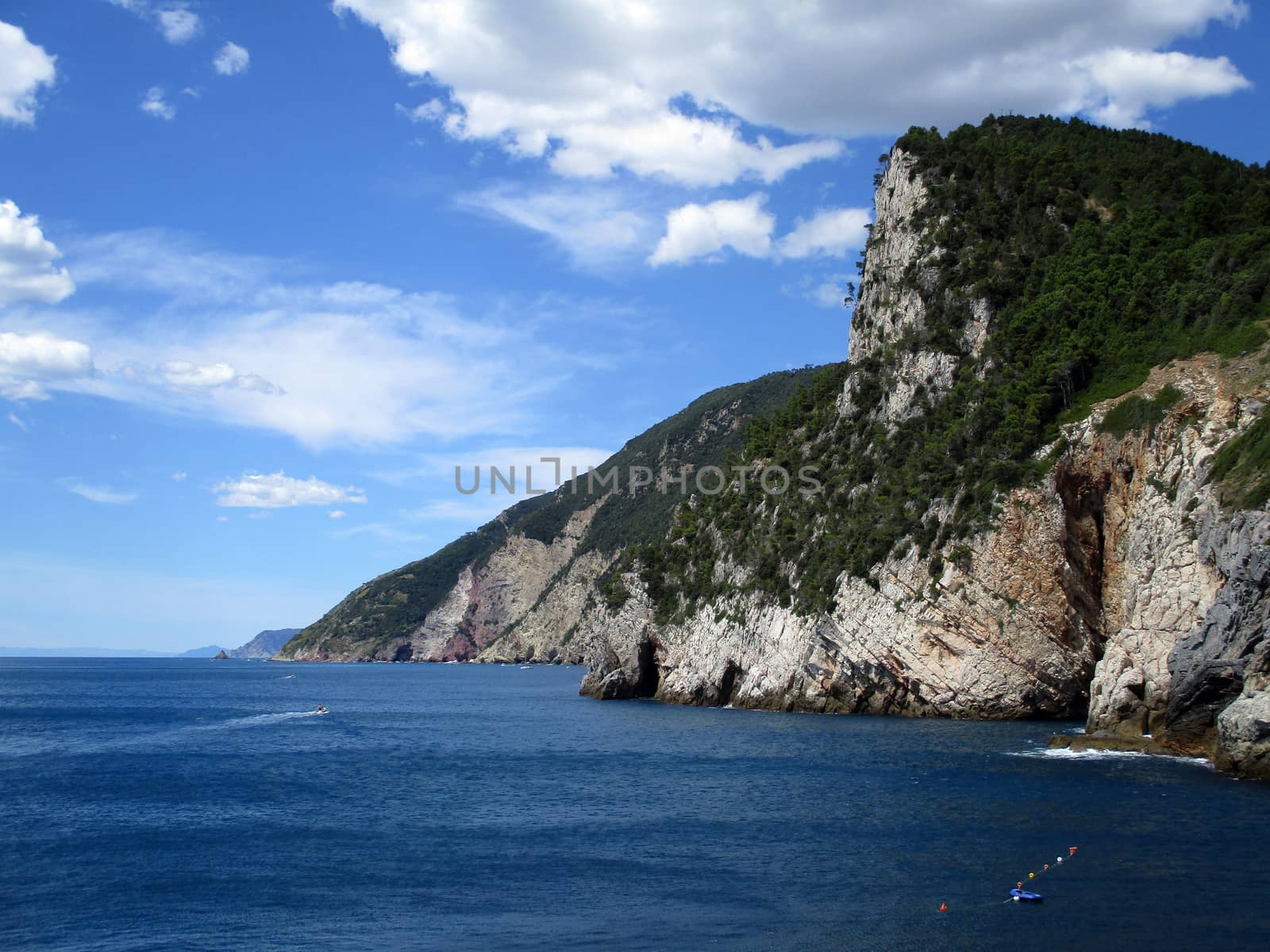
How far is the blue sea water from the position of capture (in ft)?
72.4

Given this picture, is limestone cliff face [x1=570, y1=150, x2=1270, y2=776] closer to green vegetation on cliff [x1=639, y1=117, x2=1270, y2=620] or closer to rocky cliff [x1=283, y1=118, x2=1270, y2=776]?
rocky cliff [x1=283, y1=118, x2=1270, y2=776]

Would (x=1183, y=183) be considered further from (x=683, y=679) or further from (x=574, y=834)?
(x=574, y=834)

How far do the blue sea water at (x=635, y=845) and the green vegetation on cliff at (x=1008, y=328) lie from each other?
1647 centimetres

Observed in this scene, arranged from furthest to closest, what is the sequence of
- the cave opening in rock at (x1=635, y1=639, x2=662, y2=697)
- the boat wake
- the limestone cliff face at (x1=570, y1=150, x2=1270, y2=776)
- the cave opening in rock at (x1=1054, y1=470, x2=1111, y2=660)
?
the cave opening in rock at (x1=635, y1=639, x2=662, y2=697) → the boat wake → the cave opening in rock at (x1=1054, y1=470, x2=1111, y2=660) → the limestone cliff face at (x1=570, y1=150, x2=1270, y2=776)

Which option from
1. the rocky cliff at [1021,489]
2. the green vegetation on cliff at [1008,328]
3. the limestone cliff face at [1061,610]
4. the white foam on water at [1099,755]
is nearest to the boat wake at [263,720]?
the rocky cliff at [1021,489]

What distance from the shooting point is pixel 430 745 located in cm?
5716

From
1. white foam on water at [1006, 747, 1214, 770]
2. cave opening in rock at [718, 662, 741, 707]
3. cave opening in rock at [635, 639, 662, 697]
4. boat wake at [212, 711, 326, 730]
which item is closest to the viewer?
white foam on water at [1006, 747, 1214, 770]

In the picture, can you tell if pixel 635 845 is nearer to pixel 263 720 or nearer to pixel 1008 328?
pixel 1008 328

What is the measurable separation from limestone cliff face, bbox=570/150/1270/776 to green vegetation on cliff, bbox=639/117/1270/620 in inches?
62.2

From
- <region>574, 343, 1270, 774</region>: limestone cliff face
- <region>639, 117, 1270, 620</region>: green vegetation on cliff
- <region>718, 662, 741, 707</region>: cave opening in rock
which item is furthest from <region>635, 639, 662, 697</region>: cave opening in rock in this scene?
<region>718, 662, 741, 707</region>: cave opening in rock

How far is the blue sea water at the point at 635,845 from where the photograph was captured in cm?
2208

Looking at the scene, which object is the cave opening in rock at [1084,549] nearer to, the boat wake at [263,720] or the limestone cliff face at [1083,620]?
the limestone cliff face at [1083,620]

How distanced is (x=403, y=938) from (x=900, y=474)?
5465 cm

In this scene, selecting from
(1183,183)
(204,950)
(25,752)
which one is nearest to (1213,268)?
(1183,183)
